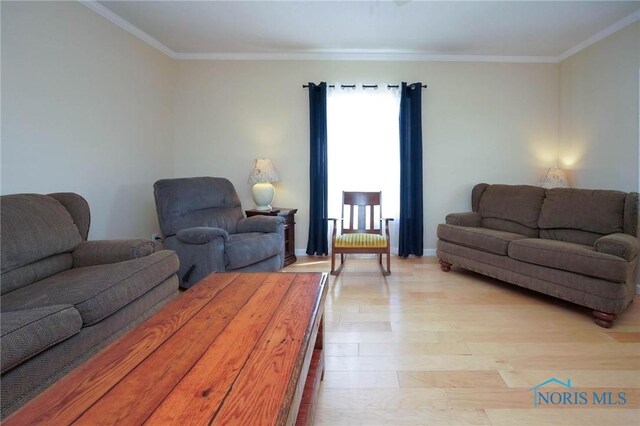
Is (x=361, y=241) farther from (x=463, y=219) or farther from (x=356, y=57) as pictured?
(x=356, y=57)

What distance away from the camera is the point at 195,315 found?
1373 mm

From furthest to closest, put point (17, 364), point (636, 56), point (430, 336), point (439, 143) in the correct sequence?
1. point (439, 143)
2. point (636, 56)
3. point (430, 336)
4. point (17, 364)

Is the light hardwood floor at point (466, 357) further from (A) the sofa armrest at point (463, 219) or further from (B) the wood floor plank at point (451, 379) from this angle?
(A) the sofa armrest at point (463, 219)

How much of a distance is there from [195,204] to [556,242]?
324 centimetres

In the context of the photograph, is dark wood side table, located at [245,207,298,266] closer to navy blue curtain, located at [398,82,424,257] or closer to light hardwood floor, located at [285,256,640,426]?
light hardwood floor, located at [285,256,640,426]

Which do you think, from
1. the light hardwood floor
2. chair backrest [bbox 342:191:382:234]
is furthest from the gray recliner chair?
chair backrest [bbox 342:191:382:234]

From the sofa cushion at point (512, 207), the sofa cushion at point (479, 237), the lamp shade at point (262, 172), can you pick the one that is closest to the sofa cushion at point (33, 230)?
the lamp shade at point (262, 172)

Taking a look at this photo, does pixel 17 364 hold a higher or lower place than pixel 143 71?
lower

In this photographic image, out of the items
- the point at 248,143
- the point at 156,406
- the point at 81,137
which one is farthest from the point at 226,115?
the point at 156,406

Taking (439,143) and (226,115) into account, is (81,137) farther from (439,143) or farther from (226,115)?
(439,143)

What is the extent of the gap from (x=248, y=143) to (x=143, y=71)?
4.42 feet

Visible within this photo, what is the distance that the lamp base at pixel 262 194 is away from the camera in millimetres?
3891

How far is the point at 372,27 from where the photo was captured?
3375 mm

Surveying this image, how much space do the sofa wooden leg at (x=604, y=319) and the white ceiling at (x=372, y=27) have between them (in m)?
2.57
